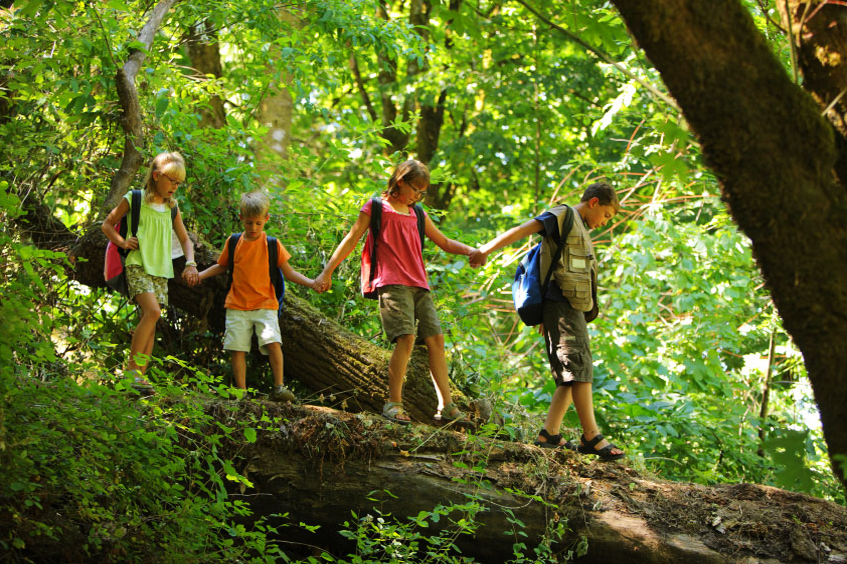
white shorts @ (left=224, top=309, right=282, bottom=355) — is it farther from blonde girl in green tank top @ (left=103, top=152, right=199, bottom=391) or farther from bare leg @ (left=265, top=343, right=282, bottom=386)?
blonde girl in green tank top @ (left=103, top=152, right=199, bottom=391)

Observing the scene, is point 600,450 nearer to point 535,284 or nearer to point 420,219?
point 535,284

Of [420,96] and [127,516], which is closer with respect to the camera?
[127,516]

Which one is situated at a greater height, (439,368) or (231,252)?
(231,252)

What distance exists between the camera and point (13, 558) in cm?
292

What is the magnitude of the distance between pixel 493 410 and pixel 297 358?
4.95 ft

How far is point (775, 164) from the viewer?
198 centimetres

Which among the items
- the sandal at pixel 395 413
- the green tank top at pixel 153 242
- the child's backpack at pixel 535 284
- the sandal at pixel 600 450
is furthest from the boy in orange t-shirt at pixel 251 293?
the sandal at pixel 600 450

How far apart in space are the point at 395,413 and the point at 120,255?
2235 mm

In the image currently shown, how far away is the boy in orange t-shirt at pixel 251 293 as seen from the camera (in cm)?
525

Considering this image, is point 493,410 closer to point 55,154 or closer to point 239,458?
point 239,458

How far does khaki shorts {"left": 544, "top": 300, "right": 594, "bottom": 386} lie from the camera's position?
16.3 ft

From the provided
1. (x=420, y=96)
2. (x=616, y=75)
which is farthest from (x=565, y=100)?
(x=616, y=75)

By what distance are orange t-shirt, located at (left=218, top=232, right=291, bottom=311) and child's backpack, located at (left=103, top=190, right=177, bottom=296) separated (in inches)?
25.6

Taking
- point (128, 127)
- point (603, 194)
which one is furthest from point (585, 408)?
point (128, 127)
